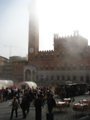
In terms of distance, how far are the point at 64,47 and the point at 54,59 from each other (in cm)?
509

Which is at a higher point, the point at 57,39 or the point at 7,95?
the point at 57,39

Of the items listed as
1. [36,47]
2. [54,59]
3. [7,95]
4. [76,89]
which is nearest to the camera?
[7,95]

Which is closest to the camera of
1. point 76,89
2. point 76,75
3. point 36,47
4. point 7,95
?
point 7,95

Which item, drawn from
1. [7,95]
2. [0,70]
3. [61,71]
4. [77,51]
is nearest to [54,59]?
[61,71]

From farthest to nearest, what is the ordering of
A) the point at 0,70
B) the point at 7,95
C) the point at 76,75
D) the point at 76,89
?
the point at 0,70 → the point at 76,75 → the point at 76,89 → the point at 7,95

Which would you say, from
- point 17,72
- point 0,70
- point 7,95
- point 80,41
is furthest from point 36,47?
point 7,95

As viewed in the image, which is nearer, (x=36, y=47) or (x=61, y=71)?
(x=61, y=71)

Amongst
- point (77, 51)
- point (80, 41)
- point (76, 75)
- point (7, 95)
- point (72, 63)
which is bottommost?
point (7, 95)

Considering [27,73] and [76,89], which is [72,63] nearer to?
[27,73]

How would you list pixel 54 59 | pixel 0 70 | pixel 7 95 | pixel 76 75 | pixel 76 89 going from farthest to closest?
pixel 0 70 < pixel 54 59 < pixel 76 75 < pixel 76 89 < pixel 7 95

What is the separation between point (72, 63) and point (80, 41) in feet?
24.2

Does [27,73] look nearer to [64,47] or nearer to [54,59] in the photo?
[54,59]

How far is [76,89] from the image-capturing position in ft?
69.3

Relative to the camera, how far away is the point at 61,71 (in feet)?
158
